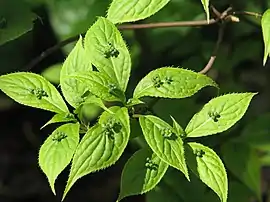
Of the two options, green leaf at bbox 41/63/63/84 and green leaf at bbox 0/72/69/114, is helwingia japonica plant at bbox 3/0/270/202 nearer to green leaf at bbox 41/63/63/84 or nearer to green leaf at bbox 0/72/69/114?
green leaf at bbox 0/72/69/114

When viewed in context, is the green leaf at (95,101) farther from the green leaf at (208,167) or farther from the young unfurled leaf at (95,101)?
the green leaf at (208,167)

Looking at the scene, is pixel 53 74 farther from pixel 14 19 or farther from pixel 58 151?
pixel 58 151

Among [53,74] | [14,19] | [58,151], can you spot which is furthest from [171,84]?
[53,74]

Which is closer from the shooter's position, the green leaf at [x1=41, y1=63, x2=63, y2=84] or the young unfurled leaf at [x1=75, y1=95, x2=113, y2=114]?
the young unfurled leaf at [x1=75, y1=95, x2=113, y2=114]

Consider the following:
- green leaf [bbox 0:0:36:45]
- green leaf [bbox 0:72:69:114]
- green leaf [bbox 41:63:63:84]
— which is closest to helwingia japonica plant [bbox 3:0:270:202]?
green leaf [bbox 0:72:69:114]

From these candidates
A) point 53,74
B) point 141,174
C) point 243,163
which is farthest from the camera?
point 53,74

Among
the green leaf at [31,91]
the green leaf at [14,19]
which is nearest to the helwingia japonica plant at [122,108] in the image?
the green leaf at [31,91]
